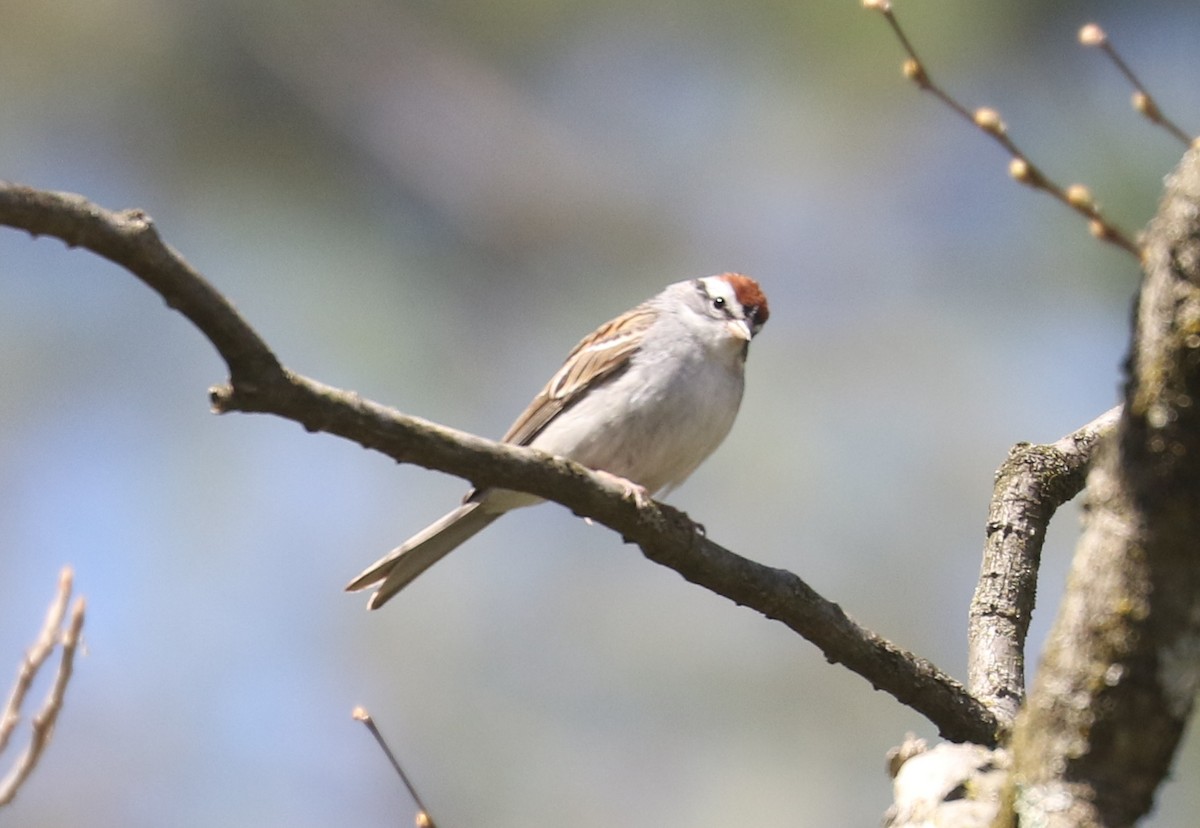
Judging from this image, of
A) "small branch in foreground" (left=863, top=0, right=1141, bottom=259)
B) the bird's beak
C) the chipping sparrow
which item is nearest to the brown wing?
the chipping sparrow

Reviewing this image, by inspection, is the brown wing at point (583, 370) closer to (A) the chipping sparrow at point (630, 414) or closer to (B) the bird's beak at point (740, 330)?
(A) the chipping sparrow at point (630, 414)

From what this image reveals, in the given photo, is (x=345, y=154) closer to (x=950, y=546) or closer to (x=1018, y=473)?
(x=950, y=546)

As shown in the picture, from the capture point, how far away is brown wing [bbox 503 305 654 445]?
3.59m

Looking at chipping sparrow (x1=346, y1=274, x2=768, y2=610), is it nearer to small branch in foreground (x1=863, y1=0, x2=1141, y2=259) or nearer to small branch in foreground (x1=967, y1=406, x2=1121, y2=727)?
small branch in foreground (x1=967, y1=406, x2=1121, y2=727)

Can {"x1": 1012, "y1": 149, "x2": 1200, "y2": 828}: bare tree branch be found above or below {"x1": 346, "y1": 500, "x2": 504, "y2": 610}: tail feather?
below

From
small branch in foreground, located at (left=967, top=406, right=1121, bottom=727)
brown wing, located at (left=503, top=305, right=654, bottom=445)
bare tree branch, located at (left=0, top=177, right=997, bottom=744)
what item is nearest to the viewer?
bare tree branch, located at (left=0, top=177, right=997, bottom=744)

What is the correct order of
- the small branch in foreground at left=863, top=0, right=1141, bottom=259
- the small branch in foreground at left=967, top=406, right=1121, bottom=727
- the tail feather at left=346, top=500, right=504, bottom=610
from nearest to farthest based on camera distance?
1. the small branch in foreground at left=863, top=0, right=1141, bottom=259
2. the small branch in foreground at left=967, top=406, right=1121, bottom=727
3. the tail feather at left=346, top=500, right=504, bottom=610

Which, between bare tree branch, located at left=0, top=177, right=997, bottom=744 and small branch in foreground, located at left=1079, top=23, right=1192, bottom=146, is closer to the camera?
small branch in foreground, located at left=1079, top=23, right=1192, bottom=146

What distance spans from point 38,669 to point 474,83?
15.3 ft

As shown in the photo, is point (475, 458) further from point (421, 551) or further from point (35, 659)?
point (421, 551)

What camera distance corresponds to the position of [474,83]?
6082 mm

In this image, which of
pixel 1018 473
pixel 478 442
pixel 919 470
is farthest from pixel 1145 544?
pixel 919 470

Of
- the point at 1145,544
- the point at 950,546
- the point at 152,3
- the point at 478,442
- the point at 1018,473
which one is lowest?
the point at 1145,544

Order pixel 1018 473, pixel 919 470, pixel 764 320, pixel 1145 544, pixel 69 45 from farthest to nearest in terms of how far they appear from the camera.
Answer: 1. pixel 919 470
2. pixel 69 45
3. pixel 764 320
4. pixel 1018 473
5. pixel 1145 544
